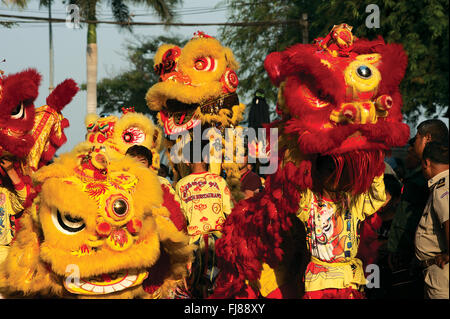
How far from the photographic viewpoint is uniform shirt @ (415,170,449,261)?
3.59 meters

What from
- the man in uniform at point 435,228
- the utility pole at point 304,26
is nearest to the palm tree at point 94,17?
the utility pole at point 304,26

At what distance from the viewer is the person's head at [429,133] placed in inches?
169

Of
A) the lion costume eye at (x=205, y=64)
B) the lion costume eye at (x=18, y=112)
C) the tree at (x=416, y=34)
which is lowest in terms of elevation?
the lion costume eye at (x=18, y=112)

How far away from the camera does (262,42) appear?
54.0 ft

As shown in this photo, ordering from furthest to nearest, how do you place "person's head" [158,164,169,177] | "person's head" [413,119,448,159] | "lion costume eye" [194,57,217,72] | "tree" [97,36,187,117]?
"tree" [97,36,187,117], "person's head" [158,164,169,177], "lion costume eye" [194,57,217,72], "person's head" [413,119,448,159]

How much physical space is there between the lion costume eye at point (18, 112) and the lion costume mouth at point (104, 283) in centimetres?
171

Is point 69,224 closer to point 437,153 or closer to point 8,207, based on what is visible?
point 8,207

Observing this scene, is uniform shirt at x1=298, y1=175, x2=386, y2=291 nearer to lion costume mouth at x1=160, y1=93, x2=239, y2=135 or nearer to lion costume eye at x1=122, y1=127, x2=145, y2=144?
lion costume mouth at x1=160, y1=93, x2=239, y2=135

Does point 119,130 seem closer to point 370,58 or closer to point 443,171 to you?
point 370,58

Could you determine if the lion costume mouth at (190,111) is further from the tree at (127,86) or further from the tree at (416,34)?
the tree at (127,86)

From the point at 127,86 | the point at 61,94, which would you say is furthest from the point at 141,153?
the point at 127,86

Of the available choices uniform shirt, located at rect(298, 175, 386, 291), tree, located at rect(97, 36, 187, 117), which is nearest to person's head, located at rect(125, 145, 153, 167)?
uniform shirt, located at rect(298, 175, 386, 291)

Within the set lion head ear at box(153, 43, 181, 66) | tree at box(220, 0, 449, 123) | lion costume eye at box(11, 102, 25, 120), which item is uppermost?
tree at box(220, 0, 449, 123)

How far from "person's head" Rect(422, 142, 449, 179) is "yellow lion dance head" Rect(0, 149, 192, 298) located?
5.43 ft
